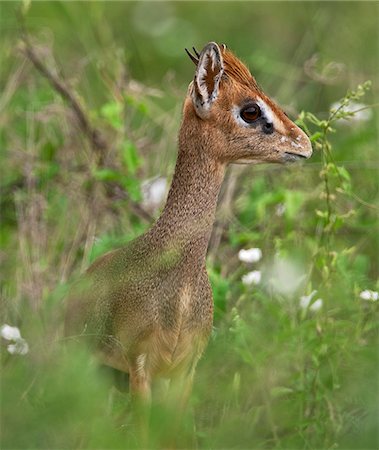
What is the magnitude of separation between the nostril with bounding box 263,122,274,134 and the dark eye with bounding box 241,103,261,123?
0.12 ft

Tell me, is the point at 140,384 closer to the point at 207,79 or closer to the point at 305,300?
the point at 305,300

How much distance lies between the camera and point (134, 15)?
26.3 feet

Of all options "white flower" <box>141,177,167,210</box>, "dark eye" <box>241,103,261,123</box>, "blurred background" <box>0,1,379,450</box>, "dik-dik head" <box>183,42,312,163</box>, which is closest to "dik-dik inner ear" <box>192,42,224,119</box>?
"dik-dik head" <box>183,42,312,163</box>

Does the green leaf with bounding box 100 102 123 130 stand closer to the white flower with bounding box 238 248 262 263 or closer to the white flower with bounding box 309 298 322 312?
the white flower with bounding box 238 248 262 263

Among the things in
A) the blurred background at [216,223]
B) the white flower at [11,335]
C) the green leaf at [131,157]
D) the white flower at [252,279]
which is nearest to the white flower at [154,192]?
the blurred background at [216,223]

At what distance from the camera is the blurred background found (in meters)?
2.96

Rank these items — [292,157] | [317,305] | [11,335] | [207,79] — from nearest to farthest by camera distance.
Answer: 1. [207,79]
2. [292,157]
3. [317,305]
4. [11,335]

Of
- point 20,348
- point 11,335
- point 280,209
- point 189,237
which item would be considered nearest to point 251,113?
point 189,237

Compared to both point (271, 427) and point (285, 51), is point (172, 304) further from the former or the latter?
point (285, 51)

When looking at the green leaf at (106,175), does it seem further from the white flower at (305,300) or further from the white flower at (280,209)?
the white flower at (305,300)

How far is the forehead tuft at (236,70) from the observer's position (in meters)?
3.50

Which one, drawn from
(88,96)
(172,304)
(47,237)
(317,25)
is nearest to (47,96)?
(88,96)

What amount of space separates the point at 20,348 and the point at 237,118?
3.26 feet

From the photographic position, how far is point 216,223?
5090 mm
